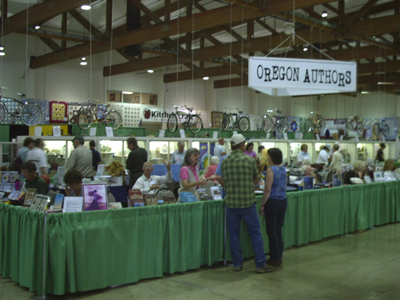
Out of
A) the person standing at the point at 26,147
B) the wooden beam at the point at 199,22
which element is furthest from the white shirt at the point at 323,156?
the person standing at the point at 26,147

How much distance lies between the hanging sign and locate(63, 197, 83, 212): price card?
2.09 meters

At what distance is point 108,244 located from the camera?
4277mm

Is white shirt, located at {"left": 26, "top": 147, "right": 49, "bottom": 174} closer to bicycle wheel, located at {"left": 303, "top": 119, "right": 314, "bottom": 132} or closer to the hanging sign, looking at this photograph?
the hanging sign

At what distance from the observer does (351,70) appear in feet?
16.2

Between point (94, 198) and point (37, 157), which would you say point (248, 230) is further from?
point (37, 157)

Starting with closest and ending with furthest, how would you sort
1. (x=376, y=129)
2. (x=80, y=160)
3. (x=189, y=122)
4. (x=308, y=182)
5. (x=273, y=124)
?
(x=308, y=182) < (x=80, y=160) < (x=189, y=122) < (x=273, y=124) < (x=376, y=129)

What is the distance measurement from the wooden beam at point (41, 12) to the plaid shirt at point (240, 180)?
6.34 m

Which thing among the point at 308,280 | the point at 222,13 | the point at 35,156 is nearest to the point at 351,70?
the point at 308,280

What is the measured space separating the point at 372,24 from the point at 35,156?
9.04 meters

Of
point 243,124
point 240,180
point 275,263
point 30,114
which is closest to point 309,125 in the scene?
point 243,124

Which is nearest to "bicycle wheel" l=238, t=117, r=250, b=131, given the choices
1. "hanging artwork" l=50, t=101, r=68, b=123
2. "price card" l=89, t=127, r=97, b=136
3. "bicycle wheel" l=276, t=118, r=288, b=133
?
"bicycle wheel" l=276, t=118, r=288, b=133

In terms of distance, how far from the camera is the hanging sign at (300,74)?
448 centimetres

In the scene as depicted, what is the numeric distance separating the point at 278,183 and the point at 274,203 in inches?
9.8

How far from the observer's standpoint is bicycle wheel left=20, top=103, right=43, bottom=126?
11.2 metres
